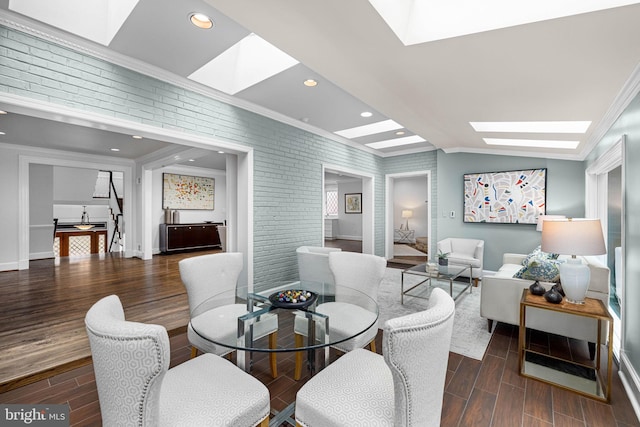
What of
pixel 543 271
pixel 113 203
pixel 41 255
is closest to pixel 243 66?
pixel 543 271

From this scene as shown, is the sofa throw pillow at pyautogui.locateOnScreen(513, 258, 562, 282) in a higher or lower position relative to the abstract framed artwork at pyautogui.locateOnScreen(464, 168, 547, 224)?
lower

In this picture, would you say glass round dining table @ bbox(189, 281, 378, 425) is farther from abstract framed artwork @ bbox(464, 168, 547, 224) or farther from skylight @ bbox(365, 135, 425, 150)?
abstract framed artwork @ bbox(464, 168, 547, 224)

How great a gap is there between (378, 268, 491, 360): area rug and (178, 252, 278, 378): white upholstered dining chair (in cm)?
158

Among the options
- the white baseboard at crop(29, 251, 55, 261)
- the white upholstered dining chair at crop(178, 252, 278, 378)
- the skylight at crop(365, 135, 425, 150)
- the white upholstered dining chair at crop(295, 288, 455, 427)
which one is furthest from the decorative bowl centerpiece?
the white baseboard at crop(29, 251, 55, 261)

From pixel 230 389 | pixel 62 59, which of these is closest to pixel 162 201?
pixel 62 59

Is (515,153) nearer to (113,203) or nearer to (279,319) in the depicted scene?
(279,319)

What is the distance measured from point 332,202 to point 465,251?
723 cm

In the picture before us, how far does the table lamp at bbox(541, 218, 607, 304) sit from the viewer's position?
2.05 metres

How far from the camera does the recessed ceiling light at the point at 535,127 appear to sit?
10.1 ft

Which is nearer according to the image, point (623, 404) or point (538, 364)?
point (623, 404)

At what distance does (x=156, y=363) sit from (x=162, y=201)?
25.7 feet

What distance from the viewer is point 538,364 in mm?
2303

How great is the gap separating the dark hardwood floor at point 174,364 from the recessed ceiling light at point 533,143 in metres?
2.64

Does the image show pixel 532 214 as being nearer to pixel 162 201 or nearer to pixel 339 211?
pixel 339 211
